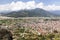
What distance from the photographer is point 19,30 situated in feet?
23.7

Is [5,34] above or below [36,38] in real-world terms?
above

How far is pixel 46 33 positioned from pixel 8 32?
→ 6.86 feet

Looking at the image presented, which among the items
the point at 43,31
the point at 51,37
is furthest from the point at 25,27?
the point at 51,37

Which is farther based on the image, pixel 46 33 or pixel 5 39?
pixel 46 33

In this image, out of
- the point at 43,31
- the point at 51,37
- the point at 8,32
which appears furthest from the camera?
the point at 43,31

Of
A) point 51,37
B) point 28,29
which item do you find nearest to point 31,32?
point 28,29

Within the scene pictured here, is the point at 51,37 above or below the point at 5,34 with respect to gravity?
below

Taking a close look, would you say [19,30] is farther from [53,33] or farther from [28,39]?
[53,33]

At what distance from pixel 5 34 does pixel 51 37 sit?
78.1 inches

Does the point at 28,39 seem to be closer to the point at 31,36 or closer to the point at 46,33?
the point at 31,36

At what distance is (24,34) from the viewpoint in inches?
275

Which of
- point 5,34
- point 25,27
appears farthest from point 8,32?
point 25,27

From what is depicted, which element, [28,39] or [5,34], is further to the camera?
[28,39]

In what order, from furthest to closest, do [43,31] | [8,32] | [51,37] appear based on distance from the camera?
1. [43,31]
2. [51,37]
3. [8,32]
